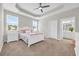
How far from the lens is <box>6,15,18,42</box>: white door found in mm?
1642

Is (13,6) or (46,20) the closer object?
(13,6)

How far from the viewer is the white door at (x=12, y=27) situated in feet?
5.39

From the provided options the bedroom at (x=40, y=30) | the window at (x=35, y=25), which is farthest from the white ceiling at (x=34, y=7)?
the window at (x=35, y=25)

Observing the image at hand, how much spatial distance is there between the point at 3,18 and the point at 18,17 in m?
0.37

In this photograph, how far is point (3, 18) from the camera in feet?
5.46

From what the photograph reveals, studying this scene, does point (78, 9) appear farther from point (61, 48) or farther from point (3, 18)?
point (3, 18)

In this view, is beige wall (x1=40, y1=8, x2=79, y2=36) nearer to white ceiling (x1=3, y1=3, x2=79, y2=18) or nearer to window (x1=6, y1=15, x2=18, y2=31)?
white ceiling (x1=3, y1=3, x2=79, y2=18)

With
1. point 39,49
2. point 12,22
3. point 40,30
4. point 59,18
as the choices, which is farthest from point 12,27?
point 59,18

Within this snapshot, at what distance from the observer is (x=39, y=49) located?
1.61 meters

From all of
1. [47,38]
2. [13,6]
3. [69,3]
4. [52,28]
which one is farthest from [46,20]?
[13,6]

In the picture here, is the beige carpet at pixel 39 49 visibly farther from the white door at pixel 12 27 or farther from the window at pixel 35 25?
the window at pixel 35 25

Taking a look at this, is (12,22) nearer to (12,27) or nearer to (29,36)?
(12,27)

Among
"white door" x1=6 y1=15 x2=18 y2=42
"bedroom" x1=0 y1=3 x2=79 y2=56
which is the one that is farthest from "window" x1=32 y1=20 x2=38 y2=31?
"white door" x1=6 y1=15 x2=18 y2=42

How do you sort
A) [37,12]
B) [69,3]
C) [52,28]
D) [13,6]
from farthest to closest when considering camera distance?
[52,28]
[37,12]
[13,6]
[69,3]
